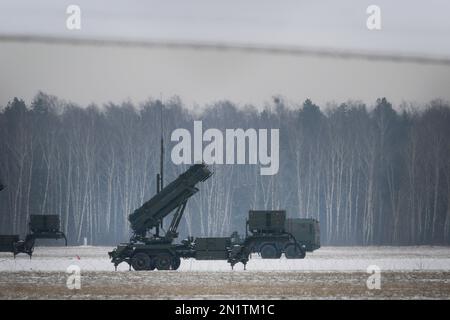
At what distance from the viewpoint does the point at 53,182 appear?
6781cm

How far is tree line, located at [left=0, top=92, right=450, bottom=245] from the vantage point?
6694 centimetres

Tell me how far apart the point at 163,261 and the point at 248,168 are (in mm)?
37730

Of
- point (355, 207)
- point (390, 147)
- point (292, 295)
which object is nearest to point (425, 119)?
point (390, 147)

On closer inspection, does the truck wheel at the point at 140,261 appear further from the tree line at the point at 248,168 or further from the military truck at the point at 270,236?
the tree line at the point at 248,168

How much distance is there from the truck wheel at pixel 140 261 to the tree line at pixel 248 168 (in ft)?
116

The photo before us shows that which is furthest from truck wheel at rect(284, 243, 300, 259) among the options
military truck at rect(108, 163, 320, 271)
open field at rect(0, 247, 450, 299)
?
military truck at rect(108, 163, 320, 271)

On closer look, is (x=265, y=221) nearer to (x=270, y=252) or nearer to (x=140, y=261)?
(x=270, y=252)

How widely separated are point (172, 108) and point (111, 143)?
18.1 ft

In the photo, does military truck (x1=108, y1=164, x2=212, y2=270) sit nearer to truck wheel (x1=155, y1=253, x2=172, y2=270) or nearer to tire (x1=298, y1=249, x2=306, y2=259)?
truck wheel (x1=155, y1=253, x2=172, y2=270)

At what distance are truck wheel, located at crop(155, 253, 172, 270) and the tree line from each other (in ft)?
116
